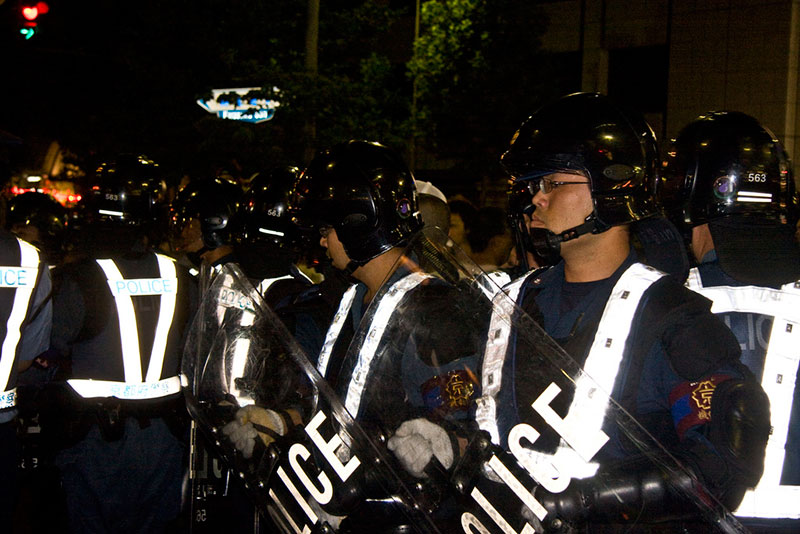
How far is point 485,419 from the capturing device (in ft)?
6.66

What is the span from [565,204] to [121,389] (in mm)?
2766

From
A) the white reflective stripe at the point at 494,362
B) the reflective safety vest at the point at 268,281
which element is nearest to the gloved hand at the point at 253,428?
the white reflective stripe at the point at 494,362

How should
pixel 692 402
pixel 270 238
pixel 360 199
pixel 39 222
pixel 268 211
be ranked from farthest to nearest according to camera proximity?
pixel 39 222 < pixel 268 211 < pixel 270 238 < pixel 360 199 < pixel 692 402

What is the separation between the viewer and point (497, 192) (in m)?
21.2

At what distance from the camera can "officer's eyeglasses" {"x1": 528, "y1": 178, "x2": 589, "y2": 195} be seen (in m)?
2.56

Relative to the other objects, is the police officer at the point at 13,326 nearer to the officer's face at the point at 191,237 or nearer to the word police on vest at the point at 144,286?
the word police on vest at the point at 144,286

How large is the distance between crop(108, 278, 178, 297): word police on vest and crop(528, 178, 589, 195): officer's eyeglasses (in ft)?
8.26

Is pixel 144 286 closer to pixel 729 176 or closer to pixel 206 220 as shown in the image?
pixel 206 220

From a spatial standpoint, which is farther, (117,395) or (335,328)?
(117,395)

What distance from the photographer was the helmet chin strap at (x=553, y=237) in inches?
98.5

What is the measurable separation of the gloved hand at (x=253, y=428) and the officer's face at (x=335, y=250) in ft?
3.34

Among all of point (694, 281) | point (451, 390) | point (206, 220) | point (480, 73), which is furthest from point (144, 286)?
point (480, 73)

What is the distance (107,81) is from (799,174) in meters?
13.8

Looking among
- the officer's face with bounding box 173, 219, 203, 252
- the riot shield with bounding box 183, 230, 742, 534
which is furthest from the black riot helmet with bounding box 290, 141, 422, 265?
the officer's face with bounding box 173, 219, 203, 252
